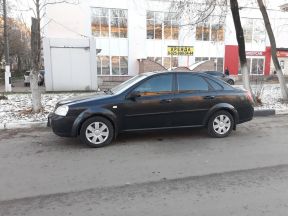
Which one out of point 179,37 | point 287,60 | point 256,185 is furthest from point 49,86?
point 287,60

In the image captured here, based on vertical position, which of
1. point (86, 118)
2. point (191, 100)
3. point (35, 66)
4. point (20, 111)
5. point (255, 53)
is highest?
point (255, 53)

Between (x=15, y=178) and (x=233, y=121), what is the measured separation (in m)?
4.72

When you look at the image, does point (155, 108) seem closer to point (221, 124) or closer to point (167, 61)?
point (221, 124)

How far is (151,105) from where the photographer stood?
6801mm

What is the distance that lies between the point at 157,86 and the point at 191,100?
797 millimetres

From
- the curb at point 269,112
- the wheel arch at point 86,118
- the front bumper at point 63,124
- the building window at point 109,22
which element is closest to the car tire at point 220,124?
the wheel arch at point 86,118

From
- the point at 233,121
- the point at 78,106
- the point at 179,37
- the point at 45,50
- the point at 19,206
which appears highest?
the point at 179,37

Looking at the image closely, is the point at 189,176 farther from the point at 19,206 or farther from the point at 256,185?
the point at 19,206

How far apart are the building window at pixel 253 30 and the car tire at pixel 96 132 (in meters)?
31.9

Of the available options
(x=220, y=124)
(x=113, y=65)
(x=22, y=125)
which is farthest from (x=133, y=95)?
(x=113, y=65)

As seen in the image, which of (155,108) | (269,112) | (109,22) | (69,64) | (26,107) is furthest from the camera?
(109,22)

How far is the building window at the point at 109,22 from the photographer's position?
29516 millimetres

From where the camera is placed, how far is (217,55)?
34.5m

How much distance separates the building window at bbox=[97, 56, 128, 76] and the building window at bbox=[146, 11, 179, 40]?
358 centimetres
